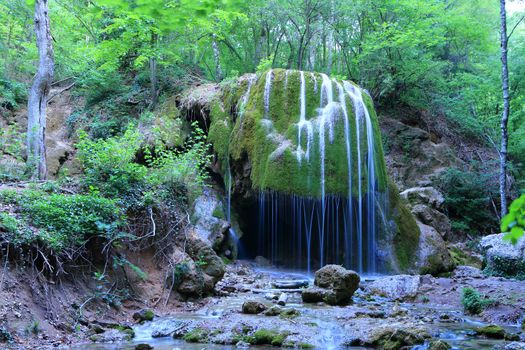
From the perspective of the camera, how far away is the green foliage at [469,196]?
1834 centimetres

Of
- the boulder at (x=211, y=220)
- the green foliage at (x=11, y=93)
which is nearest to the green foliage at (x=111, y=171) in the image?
the boulder at (x=211, y=220)

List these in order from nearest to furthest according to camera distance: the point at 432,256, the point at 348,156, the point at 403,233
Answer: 1. the point at 348,156
2. the point at 432,256
3. the point at 403,233

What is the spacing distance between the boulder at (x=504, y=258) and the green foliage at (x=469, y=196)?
6509mm

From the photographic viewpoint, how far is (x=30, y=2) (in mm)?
4348

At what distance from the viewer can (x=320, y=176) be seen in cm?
1273

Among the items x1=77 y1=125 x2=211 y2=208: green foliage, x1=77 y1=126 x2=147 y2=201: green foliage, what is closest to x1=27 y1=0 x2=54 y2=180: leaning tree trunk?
x1=77 y1=125 x2=211 y2=208: green foliage

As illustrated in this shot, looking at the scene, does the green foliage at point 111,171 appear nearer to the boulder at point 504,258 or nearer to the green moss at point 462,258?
the boulder at point 504,258

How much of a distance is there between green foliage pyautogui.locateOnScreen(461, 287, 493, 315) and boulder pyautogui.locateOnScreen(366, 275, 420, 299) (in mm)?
1323

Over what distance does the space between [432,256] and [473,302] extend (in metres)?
5.07

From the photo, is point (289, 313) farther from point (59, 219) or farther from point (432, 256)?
point (432, 256)

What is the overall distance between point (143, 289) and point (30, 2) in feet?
16.3

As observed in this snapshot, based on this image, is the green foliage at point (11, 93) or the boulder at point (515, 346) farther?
the green foliage at point (11, 93)

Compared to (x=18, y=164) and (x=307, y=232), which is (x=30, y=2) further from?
(x=307, y=232)

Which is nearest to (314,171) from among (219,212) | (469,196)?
(219,212)
